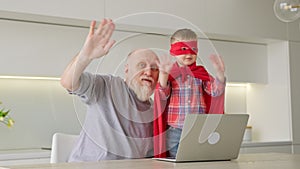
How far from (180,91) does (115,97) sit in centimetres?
26

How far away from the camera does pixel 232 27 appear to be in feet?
12.2

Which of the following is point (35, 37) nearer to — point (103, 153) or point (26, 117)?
point (26, 117)

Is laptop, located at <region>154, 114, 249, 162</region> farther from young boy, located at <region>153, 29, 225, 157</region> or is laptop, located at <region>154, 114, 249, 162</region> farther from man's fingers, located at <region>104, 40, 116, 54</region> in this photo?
man's fingers, located at <region>104, 40, 116, 54</region>

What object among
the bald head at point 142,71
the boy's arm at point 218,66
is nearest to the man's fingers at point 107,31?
the bald head at point 142,71

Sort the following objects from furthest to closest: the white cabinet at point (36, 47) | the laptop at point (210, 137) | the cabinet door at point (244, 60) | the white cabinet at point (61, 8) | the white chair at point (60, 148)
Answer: the cabinet door at point (244, 60), the white cabinet at point (36, 47), the white cabinet at point (61, 8), the white chair at point (60, 148), the laptop at point (210, 137)

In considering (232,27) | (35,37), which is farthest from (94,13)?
(232,27)

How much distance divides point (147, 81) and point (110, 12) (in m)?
1.51

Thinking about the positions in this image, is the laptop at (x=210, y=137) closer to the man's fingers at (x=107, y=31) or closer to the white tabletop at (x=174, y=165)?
the white tabletop at (x=174, y=165)

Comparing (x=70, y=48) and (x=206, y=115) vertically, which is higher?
(x=70, y=48)

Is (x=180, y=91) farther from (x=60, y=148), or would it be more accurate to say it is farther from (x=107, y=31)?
(x=60, y=148)

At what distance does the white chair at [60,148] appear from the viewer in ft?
7.06

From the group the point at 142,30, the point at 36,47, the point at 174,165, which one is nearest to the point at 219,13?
the point at 142,30

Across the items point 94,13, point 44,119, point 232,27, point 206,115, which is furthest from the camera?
point 232,27

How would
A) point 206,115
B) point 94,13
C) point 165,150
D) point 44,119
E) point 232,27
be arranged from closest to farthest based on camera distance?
point 206,115
point 165,150
point 94,13
point 44,119
point 232,27
